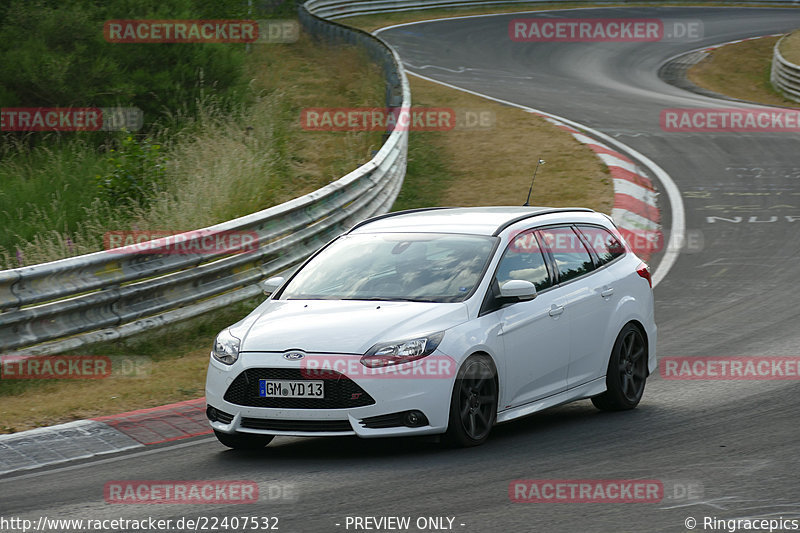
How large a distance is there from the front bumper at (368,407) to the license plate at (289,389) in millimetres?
67

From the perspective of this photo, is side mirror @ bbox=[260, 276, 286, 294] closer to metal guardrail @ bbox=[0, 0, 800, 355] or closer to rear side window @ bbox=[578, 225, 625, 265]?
metal guardrail @ bbox=[0, 0, 800, 355]

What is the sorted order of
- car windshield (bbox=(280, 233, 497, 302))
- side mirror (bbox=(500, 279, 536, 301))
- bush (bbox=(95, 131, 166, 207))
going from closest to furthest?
side mirror (bbox=(500, 279, 536, 301)), car windshield (bbox=(280, 233, 497, 302)), bush (bbox=(95, 131, 166, 207))

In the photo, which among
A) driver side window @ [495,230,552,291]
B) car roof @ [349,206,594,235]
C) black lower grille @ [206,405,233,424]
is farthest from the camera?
car roof @ [349,206,594,235]

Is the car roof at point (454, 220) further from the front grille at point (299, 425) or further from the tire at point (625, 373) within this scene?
the front grille at point (299, 425)

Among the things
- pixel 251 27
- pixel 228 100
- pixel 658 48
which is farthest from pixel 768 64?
pixel 228 100

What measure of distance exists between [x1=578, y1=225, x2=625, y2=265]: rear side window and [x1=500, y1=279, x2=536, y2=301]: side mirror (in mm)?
1527

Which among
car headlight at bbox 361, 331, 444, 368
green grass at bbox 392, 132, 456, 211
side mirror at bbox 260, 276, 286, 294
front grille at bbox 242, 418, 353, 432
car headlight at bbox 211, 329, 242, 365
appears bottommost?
green grass at bbox 392, 132, 456, 211

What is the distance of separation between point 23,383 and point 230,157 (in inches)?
283

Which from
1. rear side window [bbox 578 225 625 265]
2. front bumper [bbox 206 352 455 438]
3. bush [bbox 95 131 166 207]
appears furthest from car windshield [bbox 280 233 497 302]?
bush [bbox 95 131 166 207]

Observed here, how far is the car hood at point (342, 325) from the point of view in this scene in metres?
7.22

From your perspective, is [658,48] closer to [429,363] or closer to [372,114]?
[372,114]

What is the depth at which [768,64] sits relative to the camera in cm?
3825

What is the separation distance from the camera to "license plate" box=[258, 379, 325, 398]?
7.15m

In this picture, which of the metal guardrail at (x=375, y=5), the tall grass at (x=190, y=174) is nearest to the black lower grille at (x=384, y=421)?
the tall grass at (x=190, y=174)
